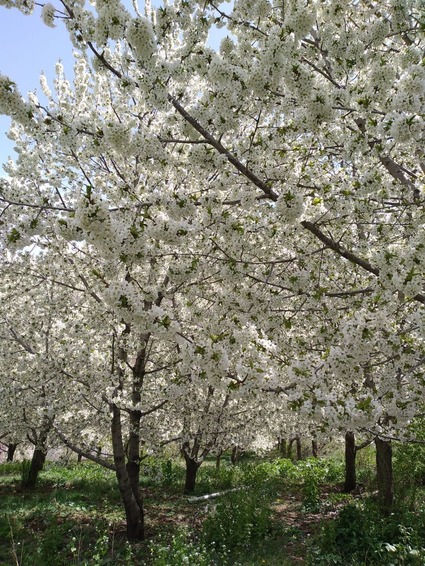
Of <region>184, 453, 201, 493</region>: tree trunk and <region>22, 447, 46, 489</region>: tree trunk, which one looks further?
<region>22, 447, 46, 489</region>: tree trunk

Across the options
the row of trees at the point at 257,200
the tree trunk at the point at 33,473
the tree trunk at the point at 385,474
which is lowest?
the tree trunk at the point at 33,473

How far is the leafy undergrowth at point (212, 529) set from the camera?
6.12 m

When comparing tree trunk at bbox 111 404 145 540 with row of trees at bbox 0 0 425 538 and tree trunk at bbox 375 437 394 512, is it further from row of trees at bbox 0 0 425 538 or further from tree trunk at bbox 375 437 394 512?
tree trunk at bbox 375 437 394 512

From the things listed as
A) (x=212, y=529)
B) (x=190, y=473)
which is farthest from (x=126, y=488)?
(x=190, y=473)

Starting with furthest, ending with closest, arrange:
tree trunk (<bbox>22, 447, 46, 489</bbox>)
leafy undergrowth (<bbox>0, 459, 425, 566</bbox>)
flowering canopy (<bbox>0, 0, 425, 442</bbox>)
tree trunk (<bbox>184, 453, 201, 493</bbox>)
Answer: tree trunk (<bbox>22, 447, 46, 489</bbox>)
tree trunk (<bbox>184, 453, 201, 493</bbox>)
leafy undergrowth (<bbox>0, 459, 425, 566</bbox>)
flowering canopy (<bbox>0, 0, 425, 442</bbox>)

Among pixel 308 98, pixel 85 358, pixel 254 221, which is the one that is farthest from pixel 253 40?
pixel 85 358

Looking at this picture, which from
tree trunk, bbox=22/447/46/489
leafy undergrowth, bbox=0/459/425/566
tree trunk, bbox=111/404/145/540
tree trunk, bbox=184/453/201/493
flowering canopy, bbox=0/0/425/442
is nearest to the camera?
flowering canopy, bbox=0/0/425/442

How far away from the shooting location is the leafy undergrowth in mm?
6125

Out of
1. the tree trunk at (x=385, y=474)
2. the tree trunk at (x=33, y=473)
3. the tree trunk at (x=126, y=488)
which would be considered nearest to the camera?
the tree trunk at (x=126, y=488)

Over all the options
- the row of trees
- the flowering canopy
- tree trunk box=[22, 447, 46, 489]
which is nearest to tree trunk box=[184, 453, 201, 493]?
the row of trees

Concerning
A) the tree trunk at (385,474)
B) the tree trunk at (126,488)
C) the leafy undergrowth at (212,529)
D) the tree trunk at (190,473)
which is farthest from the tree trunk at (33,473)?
the tree trunk at (385,474)

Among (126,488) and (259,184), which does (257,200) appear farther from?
(126,488)

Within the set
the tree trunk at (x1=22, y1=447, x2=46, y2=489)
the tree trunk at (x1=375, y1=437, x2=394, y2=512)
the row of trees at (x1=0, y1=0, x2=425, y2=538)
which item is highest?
the row of trees at (x1=0, y1=0, x2=425, y2=538)

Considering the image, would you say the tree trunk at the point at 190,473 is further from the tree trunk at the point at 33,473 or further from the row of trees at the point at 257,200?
the tree trunk at the point at 33,473
